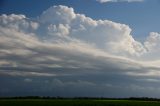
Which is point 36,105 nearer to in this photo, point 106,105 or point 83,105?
point 83,105

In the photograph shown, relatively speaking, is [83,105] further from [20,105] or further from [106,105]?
[20,105]

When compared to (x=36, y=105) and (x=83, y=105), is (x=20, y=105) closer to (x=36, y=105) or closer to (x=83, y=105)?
(x=36, y=105)

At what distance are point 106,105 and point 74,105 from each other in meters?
9.83

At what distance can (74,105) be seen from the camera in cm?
12100

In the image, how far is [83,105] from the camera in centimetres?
11925

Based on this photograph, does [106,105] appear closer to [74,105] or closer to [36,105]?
[74,105]

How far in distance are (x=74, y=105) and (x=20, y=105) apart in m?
16.5

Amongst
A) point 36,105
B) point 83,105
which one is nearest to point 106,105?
point 83,105

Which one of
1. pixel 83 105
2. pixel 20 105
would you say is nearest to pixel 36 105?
pixel 20 105

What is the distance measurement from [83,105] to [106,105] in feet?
Result: 24.2

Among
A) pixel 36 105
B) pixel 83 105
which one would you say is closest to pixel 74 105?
pixel 83 105

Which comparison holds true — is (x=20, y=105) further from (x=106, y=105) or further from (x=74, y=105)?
(x=106, y=105)

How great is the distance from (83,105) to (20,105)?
18.8 metres

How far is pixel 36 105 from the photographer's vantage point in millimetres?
117625
